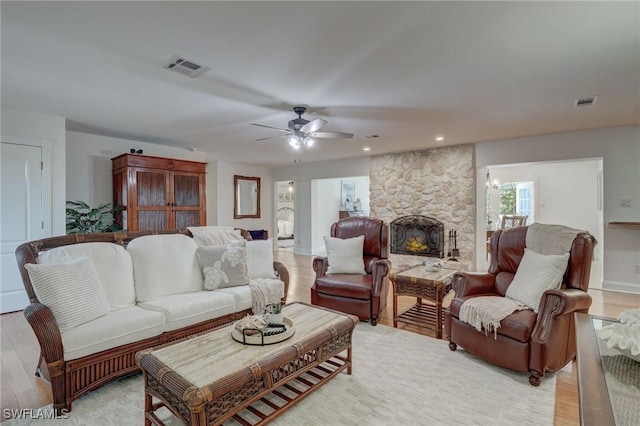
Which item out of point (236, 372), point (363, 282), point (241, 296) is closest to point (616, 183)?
point (363, 282)

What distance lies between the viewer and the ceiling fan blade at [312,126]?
3.32 metres

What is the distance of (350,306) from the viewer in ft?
11.3

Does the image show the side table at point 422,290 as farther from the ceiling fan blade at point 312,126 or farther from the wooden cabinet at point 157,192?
the wooden cabinet at point 157,192

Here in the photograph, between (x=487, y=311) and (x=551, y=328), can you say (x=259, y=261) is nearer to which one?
(x=487, y=311)

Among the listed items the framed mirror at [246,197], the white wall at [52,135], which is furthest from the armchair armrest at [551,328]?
the framed mirror at [246,197]

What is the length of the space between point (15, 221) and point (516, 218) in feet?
32.2

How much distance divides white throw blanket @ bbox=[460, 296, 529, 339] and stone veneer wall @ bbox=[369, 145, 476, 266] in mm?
2915

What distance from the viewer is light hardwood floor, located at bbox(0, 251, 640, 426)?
80.0 inches

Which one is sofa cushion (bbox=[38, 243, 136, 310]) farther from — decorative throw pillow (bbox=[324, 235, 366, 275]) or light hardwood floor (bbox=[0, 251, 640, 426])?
decorative throw pillow (bbox=[324, 235, 366, 275])

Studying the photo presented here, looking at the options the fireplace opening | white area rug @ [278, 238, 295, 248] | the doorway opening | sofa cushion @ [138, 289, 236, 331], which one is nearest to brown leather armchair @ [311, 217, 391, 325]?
sofa cushion @ [138, 289, 236, 331]

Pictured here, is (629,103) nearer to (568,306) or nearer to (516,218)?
(568,306)

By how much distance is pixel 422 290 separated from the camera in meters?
3.16

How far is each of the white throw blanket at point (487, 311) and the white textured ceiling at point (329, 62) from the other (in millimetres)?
1962

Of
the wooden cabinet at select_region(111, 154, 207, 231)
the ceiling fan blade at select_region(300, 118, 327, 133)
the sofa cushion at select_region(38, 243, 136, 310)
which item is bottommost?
the sofa cushion at select_region(38, 243, 136, 310)
